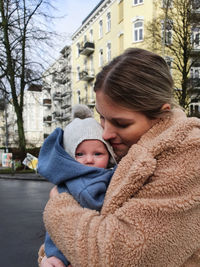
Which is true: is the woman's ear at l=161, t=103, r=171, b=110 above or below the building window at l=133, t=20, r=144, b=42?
below

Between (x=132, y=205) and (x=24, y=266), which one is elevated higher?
(x=132, y=205)

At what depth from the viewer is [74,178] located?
109cm

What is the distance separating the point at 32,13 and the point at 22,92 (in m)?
4.52

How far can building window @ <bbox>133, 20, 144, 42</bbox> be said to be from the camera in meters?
22.0

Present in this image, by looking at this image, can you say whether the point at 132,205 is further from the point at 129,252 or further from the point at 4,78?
the point at 4,78

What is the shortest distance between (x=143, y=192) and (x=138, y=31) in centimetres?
2292

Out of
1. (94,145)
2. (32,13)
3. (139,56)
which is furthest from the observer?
(32,13)

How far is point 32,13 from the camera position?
15.9 meters

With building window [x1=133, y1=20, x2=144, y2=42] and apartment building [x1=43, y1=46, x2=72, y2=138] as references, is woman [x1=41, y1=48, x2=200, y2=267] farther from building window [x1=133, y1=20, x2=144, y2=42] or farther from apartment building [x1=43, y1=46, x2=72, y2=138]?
building window [x1=133, y1=20, x2=144, y2=42]

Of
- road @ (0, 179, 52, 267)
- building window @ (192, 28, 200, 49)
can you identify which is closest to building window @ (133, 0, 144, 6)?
building window @ (192, 28, 200, 49)

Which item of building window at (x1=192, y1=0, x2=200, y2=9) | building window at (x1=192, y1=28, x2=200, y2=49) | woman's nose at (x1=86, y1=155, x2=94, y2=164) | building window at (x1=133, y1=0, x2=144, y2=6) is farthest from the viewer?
building window at (x1=133, y1=0, x2=144, y2=6)

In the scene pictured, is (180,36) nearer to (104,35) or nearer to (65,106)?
(104,35)

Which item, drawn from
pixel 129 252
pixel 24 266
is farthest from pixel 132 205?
pixel 24 266

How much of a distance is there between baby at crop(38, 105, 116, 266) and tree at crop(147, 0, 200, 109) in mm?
15225
